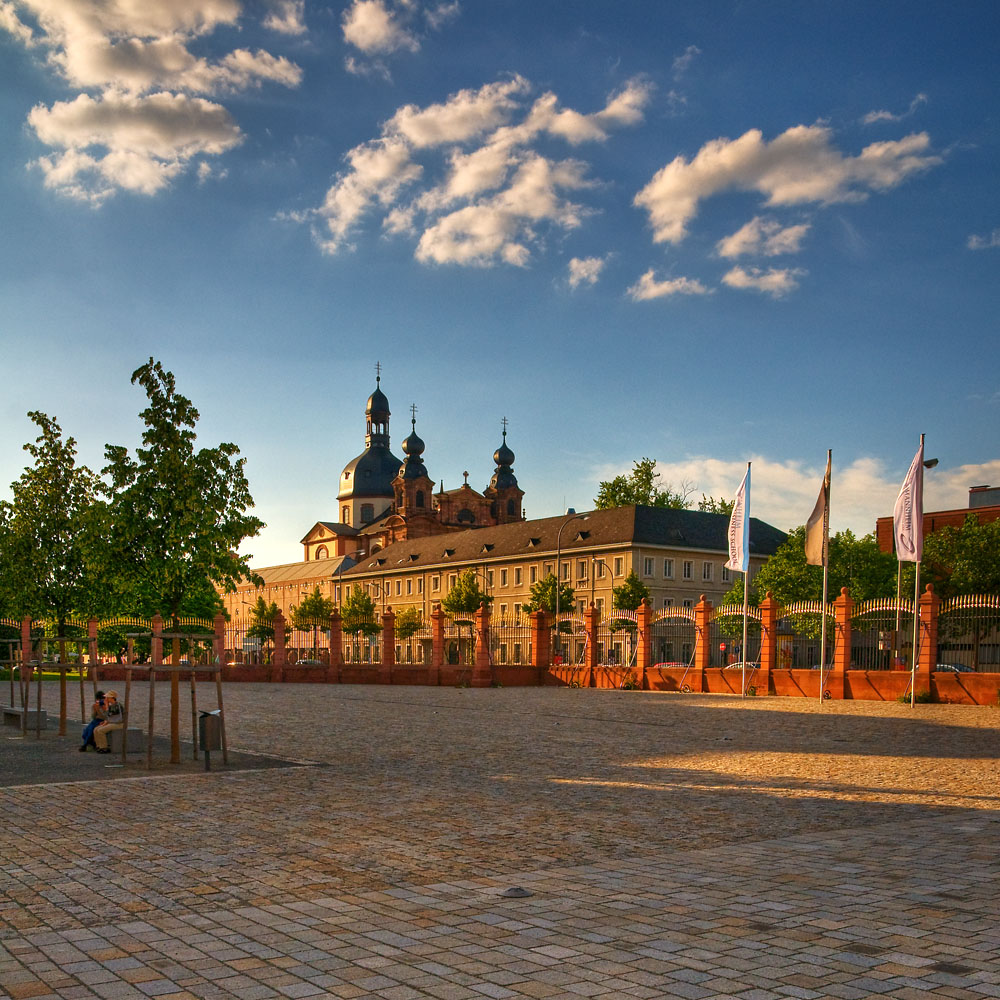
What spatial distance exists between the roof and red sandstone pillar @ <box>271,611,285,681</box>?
30235mm

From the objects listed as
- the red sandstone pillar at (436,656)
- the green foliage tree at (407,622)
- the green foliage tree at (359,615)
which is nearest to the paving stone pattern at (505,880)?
the red sandstone pillar at (436,656)

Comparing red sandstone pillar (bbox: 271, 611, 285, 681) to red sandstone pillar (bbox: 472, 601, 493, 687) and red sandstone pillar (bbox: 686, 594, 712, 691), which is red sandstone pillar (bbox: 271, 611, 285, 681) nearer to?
red sandstone pillar (bbox: 472, 601, 493, 687)

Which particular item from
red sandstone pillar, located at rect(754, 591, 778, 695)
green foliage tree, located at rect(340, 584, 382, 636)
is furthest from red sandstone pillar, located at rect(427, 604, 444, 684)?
green foliage tree, located at rect(340, 584, 382, 636)

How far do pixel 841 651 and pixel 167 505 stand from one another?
80.0ft

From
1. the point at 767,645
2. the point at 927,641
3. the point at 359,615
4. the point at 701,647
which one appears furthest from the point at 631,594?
the point at 927,641

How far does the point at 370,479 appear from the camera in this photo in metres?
154

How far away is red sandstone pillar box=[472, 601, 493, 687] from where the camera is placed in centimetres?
4441

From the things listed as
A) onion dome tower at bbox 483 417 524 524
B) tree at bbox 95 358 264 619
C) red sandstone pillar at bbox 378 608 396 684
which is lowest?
red sandstone pillar at bbox 378 608 396 684

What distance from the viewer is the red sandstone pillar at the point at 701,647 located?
38.9m

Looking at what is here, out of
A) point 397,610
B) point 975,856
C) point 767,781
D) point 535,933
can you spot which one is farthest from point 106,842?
point 397,610

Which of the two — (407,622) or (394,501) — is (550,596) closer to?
(407,622)

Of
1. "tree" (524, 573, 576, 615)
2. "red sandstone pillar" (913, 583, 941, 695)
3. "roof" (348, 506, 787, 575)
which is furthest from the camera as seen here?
"roof" (348, 506, 787, 575)

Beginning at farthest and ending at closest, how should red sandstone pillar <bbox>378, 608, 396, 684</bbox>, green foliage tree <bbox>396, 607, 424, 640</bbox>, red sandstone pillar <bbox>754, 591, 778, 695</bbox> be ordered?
1. green foliage tree <bbox>396, 607, 424, 640</bbox>
2. red sandstone pillar <bbox>378, 608, 396, 684</bbox>
3. red sandstone pillar <bbox>754, 591, 778, 695</bbox>

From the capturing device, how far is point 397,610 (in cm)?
10950
